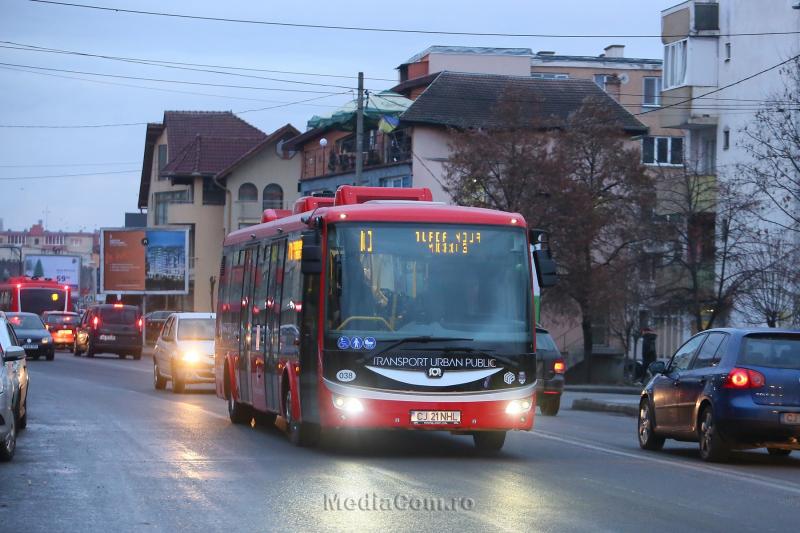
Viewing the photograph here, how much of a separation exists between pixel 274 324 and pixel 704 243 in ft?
85.0

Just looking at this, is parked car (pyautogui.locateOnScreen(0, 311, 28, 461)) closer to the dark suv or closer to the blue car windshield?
the blue car windshield

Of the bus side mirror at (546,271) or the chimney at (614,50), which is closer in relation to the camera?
the bus side mirror at (546,271)

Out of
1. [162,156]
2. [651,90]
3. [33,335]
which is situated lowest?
[33,335]

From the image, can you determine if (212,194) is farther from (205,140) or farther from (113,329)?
(113,329)

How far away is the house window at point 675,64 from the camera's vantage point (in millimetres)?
51094

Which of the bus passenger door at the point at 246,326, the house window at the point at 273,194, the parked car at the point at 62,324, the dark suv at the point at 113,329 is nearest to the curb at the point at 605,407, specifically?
the bus passenger door at the point at 246,326

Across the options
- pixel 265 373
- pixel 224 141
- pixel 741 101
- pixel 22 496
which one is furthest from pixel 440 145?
pixel 22 496

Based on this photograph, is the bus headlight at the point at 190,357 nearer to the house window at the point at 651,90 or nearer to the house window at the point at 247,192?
the house window at the point at 651,90

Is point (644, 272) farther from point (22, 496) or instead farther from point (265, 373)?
point (22, 496)

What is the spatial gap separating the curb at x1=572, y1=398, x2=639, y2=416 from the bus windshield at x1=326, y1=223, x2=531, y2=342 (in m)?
10.8

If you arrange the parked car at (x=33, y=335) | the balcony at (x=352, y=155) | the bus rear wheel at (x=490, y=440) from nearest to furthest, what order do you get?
the bus rear wheel at (x=490, y=440), the parked car at (x=33, y=335), the balcony at (x=352, y=155)

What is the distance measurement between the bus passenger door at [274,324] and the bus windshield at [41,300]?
54.6 metres

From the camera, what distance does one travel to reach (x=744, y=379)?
15.8 m

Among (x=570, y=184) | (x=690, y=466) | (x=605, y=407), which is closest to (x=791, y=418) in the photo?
(x=690, y=466)
